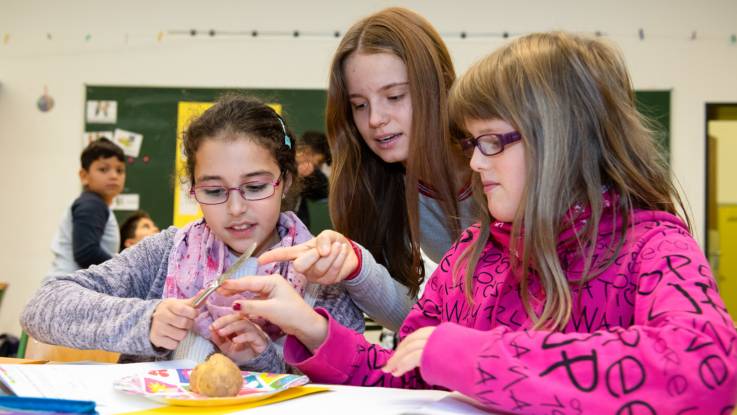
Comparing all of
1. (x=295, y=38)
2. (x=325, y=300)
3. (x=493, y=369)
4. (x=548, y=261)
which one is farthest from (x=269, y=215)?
(x=295, y=38)

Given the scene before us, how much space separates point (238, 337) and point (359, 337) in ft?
0.64

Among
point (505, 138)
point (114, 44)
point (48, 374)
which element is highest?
point (114, 44)

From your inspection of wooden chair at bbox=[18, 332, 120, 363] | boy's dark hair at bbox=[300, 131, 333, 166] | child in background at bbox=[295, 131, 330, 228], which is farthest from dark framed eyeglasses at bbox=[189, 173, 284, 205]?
boy's dark hair at bbox=[300, 131, 333, 166]

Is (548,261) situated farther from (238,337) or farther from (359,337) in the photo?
(238,337)

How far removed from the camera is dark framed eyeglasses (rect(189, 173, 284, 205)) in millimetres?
1343

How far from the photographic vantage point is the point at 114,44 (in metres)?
4.80

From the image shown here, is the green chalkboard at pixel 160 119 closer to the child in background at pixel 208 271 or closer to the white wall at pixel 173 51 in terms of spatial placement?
the white wall at pixel 173 51

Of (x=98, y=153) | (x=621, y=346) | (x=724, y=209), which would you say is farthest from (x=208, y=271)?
(x=724, y=209)

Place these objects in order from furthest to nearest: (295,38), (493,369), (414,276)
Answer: (295,38) → (414,276) → (493,369)

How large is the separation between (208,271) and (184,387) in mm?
471

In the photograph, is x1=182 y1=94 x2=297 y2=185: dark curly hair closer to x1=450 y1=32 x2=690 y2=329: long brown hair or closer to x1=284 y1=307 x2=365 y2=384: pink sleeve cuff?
x1=284 y1=307 x2=365 y2=384: pink sleeve cuff

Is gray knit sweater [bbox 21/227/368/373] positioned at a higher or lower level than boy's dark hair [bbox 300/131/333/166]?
lower

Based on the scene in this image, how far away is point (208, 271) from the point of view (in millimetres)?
1402

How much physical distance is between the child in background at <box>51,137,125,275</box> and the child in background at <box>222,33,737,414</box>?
2523mm
